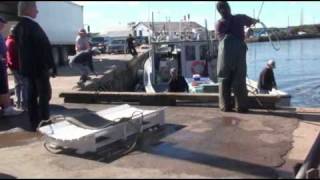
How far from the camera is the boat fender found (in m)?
24.9

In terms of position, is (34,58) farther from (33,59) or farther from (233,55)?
(233,55)

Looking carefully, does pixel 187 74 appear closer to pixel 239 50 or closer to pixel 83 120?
pixel 239 50

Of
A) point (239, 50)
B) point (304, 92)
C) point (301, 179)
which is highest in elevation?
point (239, 50)

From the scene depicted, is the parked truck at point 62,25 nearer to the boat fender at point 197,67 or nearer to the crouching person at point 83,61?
the boat fender at point 197,67

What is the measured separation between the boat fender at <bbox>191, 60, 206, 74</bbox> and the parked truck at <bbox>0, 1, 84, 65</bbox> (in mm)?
6954

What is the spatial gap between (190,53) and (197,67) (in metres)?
0.83

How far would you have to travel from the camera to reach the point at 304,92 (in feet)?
95.7

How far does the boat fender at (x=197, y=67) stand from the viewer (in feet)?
81.6

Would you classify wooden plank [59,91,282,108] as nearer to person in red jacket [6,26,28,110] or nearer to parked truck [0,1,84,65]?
person in red jacket [6,26,28,110]

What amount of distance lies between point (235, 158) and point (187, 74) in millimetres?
18090

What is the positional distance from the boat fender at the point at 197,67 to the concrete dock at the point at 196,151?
14.9 m

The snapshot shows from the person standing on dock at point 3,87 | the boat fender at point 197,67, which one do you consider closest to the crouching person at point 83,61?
the person standing on dock at point 3,87

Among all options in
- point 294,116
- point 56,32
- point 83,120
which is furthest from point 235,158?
point 56,32

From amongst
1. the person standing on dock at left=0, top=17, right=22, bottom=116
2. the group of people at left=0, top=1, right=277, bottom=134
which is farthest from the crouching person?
the person standing on dock at left=0, top=17, right=22, bottom=116
